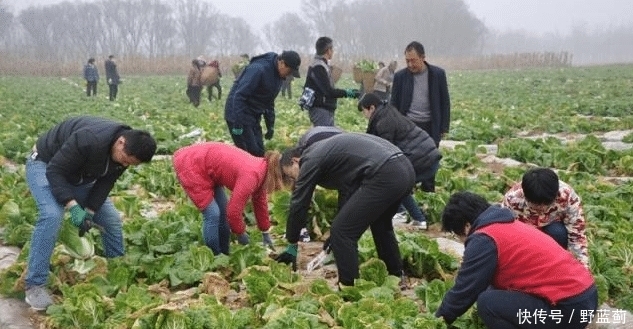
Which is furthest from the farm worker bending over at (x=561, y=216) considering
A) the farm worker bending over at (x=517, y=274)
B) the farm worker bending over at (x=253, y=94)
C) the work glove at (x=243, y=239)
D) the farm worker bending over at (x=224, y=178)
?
the farm worker bending over at (x=253, y=94)

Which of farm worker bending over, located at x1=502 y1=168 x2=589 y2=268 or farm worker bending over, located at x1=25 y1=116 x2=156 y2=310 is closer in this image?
farm worker bending over, located at x1=25 y1=116 x2=156 y2=310

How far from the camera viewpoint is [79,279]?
5.15 meters

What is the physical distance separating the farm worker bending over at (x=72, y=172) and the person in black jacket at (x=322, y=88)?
117 inches

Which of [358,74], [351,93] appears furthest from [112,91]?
[351,93]

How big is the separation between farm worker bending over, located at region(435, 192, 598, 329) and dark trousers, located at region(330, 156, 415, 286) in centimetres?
61

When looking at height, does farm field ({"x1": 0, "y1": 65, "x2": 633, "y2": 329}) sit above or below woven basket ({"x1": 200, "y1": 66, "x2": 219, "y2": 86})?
below

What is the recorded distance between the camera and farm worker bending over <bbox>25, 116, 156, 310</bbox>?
4.42 metres

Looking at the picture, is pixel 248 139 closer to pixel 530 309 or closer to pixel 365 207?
pixel 365 207

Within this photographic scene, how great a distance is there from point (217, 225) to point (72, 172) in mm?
1233

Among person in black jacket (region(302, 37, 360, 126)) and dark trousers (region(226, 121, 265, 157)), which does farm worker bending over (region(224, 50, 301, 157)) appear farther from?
person in black jacket (region(302, 37, 360, 126))

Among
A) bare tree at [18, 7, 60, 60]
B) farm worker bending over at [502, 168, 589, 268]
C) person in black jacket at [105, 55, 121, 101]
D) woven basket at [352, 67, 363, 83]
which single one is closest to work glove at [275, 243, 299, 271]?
farm worker bending over at [502, 168, 589, 268]

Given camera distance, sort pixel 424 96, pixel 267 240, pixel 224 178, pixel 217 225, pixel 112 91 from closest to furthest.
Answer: pixel 224 178, pixel 217 225, pixel 267 240, pixel 424 96, pixel 112 91

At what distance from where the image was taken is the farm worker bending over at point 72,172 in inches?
174

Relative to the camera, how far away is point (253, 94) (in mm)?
7090
